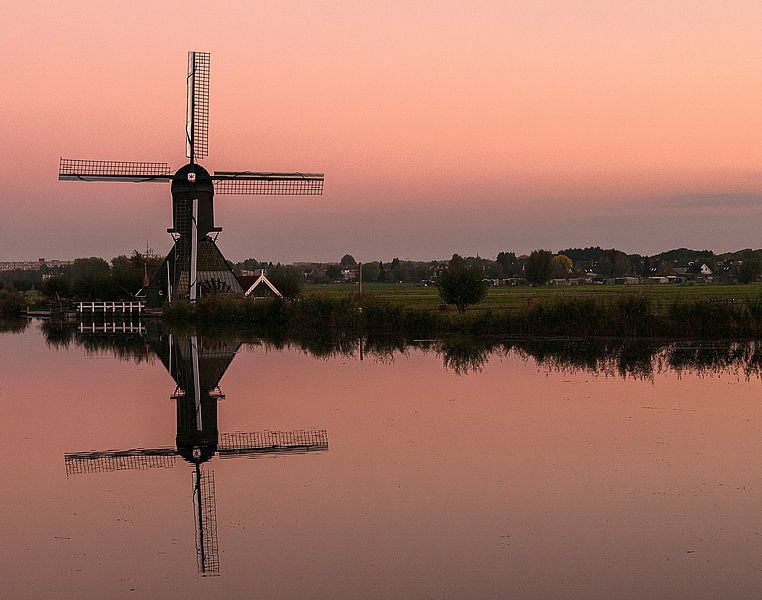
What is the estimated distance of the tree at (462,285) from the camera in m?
42.1

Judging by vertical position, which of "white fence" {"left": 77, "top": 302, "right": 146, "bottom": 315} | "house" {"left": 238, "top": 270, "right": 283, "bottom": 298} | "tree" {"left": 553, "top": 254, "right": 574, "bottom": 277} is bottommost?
"white fence" {"left": 77, "top": 302, "right": 146, "bottom": 315}

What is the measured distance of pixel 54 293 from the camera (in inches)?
3012

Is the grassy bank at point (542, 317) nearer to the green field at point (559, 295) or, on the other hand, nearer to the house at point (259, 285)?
the green field at point (559, 295)

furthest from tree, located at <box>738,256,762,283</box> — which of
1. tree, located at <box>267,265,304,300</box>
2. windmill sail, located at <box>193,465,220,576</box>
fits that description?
windmill sail, located at <box>193,465,220,576</box>

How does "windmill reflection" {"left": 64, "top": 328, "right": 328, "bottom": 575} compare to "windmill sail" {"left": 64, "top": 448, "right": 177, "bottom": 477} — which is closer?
"windmill reflection" {"left": 64, "top": 328, "right": 328, "bottom": 575}

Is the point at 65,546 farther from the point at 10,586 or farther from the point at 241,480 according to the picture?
the point at 241,480

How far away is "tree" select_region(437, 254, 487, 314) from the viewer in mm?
42128

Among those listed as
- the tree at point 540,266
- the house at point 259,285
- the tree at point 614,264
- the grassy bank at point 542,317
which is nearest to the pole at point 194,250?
the grassy bank at point 542,317

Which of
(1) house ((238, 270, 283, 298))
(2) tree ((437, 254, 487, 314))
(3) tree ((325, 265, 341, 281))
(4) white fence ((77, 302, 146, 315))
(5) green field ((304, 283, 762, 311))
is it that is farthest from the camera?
(3) tree ((325, 265, 341, 281))

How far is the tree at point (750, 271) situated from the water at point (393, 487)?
9565 centimetres

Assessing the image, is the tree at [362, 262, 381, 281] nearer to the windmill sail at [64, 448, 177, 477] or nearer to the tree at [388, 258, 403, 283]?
the tree at [388, 258, 403, 283]

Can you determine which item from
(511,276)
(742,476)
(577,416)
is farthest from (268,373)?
(511,276)

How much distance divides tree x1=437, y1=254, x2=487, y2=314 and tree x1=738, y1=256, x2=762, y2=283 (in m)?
78.3

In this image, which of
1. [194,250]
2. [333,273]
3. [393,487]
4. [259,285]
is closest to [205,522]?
[393,487]
